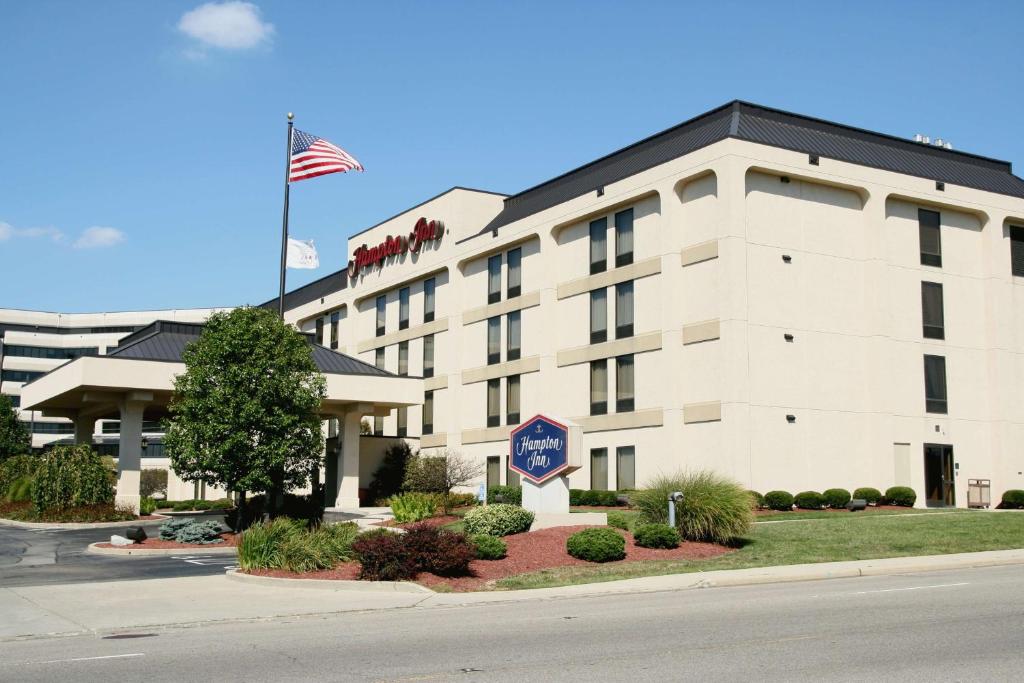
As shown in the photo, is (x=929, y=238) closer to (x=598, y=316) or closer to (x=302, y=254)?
(x=598, y=316)

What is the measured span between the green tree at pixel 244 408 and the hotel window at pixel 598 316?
697 inches

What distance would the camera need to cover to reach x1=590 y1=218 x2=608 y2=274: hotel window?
49.3m

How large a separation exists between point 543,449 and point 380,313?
39088 millimetres

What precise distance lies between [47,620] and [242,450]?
56.8 ft

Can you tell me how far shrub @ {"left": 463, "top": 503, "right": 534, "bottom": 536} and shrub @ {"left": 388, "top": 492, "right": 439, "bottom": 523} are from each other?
8208 mm

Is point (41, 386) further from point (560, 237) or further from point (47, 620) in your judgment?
point (47, 620)

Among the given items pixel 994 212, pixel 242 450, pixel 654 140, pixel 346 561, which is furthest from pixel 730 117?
pixel 346 561

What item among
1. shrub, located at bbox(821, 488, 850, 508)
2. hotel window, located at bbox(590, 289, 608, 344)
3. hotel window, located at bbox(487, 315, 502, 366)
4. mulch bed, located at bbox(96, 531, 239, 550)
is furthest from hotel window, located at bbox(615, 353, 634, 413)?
mulch bed, located at bbox(96, 531, 239, 550)

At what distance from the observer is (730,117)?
4522 centimetres

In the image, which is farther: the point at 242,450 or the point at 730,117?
the point at 730,117

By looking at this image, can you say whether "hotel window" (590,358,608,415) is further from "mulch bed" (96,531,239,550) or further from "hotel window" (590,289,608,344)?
"mulch bed" (96,531,239,550)

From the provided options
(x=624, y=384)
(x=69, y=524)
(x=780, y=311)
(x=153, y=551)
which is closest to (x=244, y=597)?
(x=153, y=551)

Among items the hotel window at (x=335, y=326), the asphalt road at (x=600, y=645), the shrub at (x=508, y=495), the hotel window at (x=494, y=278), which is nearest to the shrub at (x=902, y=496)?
the shrub at (x=508, y=495)

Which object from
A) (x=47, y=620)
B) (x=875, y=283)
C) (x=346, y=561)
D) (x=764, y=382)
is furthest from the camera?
(x=875, y=283)
